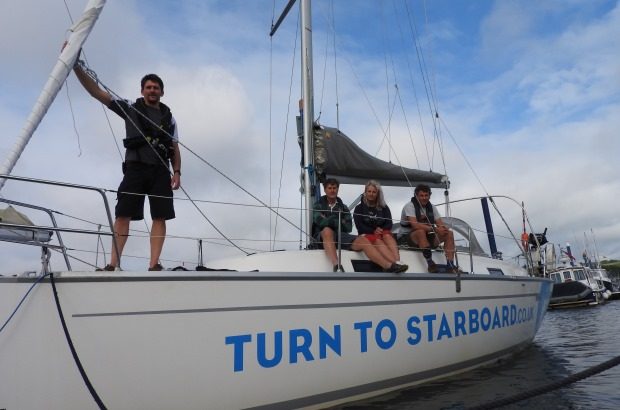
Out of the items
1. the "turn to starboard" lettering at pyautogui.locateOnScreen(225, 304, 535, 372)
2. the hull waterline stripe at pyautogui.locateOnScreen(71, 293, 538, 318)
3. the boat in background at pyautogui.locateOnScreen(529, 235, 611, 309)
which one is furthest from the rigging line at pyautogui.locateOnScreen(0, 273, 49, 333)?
the boat in background at pyautogui.locateOnScreen(529, 235, 611, 309)

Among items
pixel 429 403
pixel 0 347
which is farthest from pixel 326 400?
pixel 0 347

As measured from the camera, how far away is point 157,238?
3.34 m

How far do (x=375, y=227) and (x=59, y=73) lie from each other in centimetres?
311

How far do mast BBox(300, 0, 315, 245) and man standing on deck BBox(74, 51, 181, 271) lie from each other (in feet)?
7.14

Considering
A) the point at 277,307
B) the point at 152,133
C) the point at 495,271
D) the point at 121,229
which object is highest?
the point at 152,133

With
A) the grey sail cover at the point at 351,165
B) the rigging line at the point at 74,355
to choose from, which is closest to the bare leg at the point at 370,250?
the grey sail cover at the point at 351,165

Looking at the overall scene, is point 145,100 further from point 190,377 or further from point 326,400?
point 326,400

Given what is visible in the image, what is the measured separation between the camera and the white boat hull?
2504 mm

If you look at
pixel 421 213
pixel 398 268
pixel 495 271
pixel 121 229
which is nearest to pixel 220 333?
pixel 121 229

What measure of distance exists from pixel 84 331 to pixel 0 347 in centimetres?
39

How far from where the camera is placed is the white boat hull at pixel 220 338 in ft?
8.21

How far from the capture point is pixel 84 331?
8.50 ft

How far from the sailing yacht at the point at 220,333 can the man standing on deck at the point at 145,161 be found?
439 mm

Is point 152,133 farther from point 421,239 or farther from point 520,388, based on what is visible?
point 520,388
